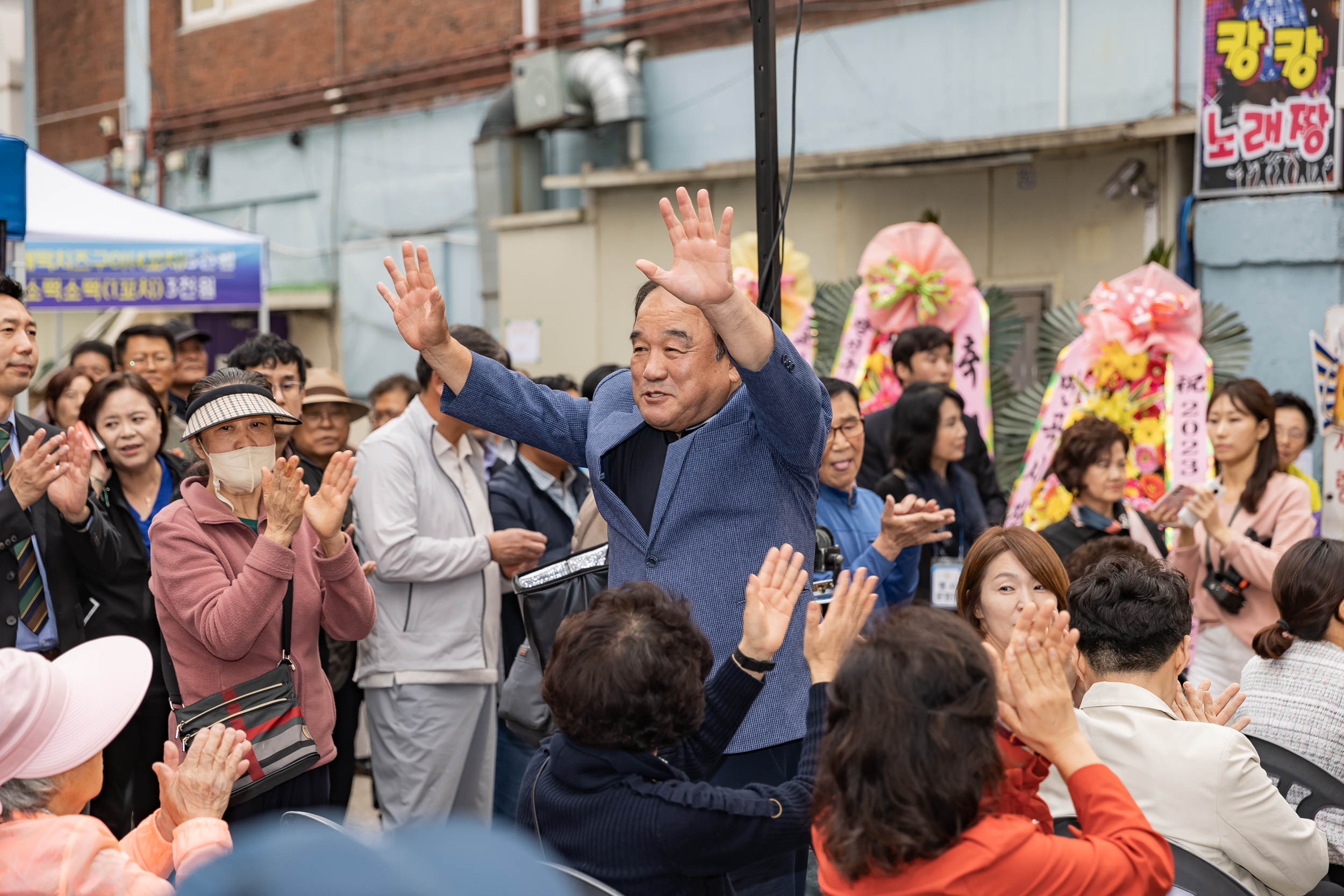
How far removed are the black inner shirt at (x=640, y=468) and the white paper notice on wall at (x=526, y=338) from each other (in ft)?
26.5

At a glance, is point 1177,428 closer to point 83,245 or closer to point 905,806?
point 905,806

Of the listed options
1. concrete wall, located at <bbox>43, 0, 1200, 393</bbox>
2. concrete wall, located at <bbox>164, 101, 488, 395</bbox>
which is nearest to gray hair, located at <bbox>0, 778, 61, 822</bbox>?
concrete wall, located at <bbox>43, 0, 1200, 393</bbox>

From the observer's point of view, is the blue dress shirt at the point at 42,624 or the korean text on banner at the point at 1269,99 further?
the korean text on banner at the point at 1269,99

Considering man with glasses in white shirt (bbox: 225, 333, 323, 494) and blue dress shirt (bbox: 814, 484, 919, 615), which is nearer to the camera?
blue dress shirt (bbox: 814, 484, 919, 615)

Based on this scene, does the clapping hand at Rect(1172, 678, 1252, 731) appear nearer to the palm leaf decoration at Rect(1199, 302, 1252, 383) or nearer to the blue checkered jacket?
the blue checkered jacket

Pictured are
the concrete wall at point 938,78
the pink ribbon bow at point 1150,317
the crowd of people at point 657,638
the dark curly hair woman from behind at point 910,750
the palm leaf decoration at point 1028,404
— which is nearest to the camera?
the dark curly hair woman from behind at point 910,750

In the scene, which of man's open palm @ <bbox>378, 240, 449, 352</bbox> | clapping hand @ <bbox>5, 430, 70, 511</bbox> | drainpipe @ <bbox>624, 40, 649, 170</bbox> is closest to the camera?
man's open palm @ <bbox>378, 240, 449, 352</bbox>

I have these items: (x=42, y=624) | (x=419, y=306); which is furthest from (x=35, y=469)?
(x=419, y=306)

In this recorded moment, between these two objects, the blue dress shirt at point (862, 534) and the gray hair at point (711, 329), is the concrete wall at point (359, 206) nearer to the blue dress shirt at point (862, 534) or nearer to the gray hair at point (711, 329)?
the blue dress shirt at point (862, 534)

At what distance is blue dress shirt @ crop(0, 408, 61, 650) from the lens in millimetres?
3461

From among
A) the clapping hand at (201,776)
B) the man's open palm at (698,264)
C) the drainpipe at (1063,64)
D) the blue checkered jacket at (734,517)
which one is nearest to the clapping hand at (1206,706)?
the blue checkered jacket at (734,517)

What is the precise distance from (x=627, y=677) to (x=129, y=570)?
2415 mm

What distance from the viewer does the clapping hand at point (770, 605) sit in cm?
219

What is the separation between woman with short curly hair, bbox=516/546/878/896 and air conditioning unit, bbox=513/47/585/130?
354 inches
